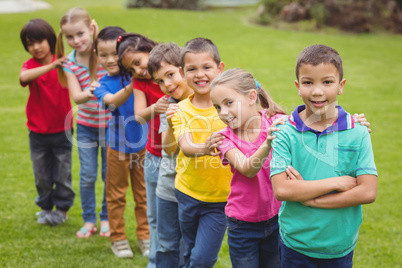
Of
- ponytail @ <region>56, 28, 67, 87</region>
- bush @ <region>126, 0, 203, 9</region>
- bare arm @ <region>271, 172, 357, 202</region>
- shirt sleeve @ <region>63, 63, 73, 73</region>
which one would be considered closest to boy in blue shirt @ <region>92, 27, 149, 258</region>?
shirt sleeve @ <region>63, 63, 73, 73</region>

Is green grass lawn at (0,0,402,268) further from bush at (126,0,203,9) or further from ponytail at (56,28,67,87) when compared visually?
bush at (126,0,203,9)

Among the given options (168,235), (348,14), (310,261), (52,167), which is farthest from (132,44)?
(348,14)

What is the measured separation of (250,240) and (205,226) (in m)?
0.40

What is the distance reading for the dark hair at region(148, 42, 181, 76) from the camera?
10.6 ft

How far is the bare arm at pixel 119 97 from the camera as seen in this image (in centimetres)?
372

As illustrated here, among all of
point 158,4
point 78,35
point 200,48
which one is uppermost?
point 200,48

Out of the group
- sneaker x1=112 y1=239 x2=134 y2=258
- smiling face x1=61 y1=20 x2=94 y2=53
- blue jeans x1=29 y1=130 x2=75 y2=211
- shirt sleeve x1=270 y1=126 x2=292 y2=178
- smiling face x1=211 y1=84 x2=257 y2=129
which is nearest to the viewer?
shirt sleeve x1=270 y1=126 x2=292 y2=178

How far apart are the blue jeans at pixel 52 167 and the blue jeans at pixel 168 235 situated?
179 centimetres

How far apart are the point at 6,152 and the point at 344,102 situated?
646 centimetres

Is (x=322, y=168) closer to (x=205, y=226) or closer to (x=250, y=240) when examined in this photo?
(x=250, y=240)

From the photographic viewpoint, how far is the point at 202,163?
301 centimetres

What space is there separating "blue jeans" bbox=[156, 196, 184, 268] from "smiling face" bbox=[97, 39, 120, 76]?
124 centimetres

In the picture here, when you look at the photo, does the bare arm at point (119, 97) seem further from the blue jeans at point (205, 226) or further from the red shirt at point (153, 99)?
the blue jeans at point (205, 226)

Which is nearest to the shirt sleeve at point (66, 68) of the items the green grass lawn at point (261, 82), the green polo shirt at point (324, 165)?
the green grass lawn at point (261, 82)
